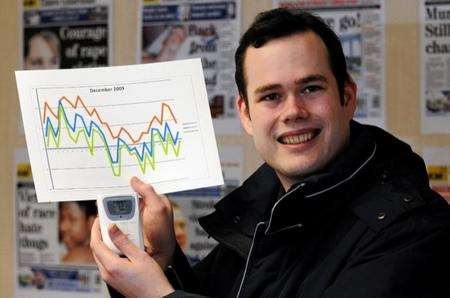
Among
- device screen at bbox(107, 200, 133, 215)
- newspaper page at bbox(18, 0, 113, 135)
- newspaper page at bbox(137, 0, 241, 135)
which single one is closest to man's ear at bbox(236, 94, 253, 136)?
device screen at bbox(107, 200, 133, 215)

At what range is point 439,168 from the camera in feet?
4.40

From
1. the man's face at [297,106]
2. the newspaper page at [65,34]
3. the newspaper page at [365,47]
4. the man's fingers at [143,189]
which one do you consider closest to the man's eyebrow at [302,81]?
the man's face at [297,106]

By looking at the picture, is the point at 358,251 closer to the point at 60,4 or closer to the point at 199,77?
the point at 199,77

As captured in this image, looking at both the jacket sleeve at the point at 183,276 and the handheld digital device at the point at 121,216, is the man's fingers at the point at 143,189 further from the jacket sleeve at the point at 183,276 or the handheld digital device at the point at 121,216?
the jacket sleeve at the point at 183,276

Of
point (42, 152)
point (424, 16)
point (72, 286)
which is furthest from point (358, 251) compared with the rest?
point (72, 286)

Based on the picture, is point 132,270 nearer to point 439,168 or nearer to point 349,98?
point 349,98

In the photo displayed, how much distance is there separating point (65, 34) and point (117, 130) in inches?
25.4

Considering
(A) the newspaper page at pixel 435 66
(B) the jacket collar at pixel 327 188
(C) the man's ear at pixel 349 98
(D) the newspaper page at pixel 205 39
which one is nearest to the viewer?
(B) the jacket collar at pixel 327 188

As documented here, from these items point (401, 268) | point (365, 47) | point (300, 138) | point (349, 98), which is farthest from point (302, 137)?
point (365, 47)

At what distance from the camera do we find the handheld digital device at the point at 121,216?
0.94 meters

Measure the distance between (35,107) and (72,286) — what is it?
65cm

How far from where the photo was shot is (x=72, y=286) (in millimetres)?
1537

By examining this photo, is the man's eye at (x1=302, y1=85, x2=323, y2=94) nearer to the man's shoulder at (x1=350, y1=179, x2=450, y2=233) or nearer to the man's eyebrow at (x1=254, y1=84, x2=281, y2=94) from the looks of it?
the man's eyebrow at (x1=254, y1=84, x2=281, y2=94)

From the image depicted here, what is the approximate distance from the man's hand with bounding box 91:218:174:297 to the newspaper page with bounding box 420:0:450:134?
0.68 meters
